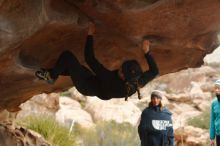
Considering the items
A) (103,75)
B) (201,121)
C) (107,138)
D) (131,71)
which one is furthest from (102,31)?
(201,121)

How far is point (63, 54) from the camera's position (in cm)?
680

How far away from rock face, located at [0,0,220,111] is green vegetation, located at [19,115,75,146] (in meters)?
2.85

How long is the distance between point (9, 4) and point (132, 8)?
1649 millimetres

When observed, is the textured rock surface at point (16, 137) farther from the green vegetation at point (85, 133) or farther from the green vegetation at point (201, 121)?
the green vegetation at point (201, 121)

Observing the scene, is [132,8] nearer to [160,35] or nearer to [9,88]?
[160,35]

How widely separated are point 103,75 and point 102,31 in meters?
1.06

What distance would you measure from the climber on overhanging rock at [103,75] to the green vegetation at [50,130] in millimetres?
4759

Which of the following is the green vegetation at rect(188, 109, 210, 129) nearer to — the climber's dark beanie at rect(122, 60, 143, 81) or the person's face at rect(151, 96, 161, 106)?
the person's face at rect(151, 96, 161, 106)

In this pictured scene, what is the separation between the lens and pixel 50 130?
11.2 m

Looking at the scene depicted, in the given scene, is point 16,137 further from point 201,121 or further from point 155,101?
point 201,121

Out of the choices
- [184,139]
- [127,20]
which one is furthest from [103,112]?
[127,20]

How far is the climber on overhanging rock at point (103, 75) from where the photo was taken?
622cm

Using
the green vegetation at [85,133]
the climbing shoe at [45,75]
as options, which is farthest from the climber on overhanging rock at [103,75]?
the green vegetation at [85,133]

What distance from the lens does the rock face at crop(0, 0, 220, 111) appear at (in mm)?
6062
